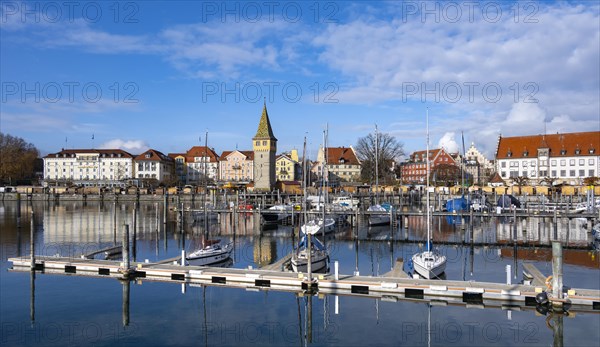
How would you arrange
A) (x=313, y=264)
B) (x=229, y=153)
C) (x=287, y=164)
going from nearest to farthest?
(x=313, y=264)
(x=287, y=164)
(x=229, y=153)

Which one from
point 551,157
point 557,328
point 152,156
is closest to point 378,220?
point 557,328

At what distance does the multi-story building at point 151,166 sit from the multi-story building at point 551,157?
85.1 metres

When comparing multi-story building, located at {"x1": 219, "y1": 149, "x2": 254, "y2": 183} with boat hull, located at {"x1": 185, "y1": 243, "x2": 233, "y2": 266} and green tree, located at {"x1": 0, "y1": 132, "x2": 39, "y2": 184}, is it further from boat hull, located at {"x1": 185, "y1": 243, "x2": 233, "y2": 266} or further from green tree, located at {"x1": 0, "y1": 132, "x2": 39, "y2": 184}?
boat hull, located at {"x1": 185, "y1": 243, "x2": 233, "y2": 266}

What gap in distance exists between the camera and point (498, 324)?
1866 cm

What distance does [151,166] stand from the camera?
132 metres

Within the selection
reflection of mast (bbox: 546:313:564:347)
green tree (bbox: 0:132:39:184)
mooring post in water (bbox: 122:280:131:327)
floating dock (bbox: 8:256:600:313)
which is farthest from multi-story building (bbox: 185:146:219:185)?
reflection of mast (bbox: 546:313:564:347)

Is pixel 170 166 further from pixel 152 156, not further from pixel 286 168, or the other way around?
pixel 286 168

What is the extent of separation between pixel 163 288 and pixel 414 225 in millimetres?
35148

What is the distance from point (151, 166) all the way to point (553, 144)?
97698 millimetres

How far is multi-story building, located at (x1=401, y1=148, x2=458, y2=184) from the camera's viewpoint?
13225cm

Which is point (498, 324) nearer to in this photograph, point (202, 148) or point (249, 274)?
point (249, 274)

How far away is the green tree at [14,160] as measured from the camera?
120 metres

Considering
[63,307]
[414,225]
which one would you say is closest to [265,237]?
[414,225]

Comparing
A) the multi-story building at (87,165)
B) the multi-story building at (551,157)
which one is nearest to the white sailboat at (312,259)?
the multi-story building at (551,157)
